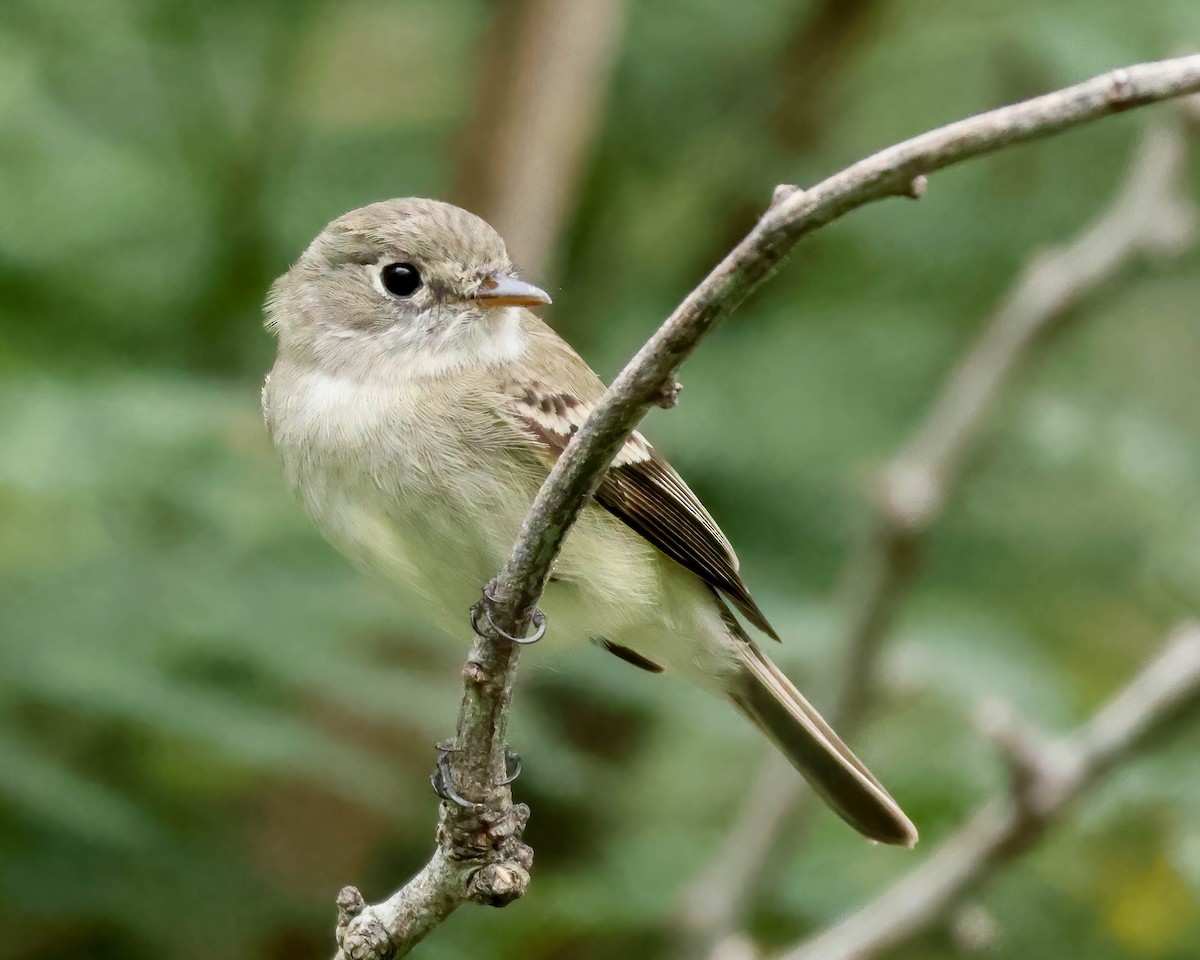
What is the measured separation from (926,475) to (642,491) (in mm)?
1160

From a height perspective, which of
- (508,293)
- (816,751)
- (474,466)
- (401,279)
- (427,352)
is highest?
(508,293)

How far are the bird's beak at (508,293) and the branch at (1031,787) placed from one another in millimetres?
1460

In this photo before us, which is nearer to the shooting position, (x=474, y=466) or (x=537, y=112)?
(x=474, y=466)

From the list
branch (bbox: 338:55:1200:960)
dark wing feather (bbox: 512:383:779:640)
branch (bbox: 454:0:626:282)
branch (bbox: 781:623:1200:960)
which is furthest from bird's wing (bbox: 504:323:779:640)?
branch (bbox: 454:0:626:282)

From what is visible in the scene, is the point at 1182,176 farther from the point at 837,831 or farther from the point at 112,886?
the point at 112,886

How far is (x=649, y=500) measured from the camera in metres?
3.65

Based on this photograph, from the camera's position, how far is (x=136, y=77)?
5.67 meters

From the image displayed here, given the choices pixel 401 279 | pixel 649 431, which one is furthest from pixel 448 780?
pixel 649 431

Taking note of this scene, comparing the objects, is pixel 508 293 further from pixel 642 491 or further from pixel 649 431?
pixel 649 431

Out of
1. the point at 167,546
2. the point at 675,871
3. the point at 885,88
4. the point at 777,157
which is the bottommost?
the point at 675,871

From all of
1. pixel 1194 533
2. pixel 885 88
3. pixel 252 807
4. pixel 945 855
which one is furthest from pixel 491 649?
pixel 885 88

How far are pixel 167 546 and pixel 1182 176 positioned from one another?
3144 mm

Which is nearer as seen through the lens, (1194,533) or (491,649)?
(491,649)

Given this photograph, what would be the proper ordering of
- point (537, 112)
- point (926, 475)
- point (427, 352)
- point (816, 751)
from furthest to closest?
1. point (537, 112)
2. point (926, 475)
3. point (816, 751)
4. point (427, 352)
